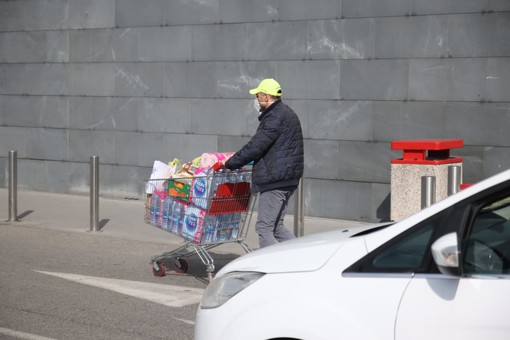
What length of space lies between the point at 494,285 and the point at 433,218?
0.46 m

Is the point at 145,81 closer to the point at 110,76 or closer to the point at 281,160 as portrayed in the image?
the point at 110,76

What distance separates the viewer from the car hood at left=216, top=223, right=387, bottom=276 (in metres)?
4.97

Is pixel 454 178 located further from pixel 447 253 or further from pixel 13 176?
pixel 13 176

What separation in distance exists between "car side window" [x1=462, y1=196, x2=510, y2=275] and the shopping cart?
464cm

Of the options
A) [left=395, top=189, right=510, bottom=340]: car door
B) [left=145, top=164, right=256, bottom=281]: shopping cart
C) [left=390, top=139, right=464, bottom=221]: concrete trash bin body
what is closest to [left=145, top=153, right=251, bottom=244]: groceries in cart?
[left=145, top=164, right=256, bottom=281]: shopping cart

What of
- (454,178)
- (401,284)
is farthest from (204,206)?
(401,284)

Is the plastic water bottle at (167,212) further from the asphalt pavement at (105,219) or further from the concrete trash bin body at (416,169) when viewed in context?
the concrete trash bin body at (416,169)

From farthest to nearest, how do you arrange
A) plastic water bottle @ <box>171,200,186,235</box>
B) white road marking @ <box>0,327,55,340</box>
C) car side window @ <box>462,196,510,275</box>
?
plastic water bottle @ <box>171,200,186,235</box>
white road marking @ <box>0,327,55,340</box>
car side window @ <box>462,196,510,275</box>

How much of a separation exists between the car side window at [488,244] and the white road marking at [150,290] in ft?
14.8

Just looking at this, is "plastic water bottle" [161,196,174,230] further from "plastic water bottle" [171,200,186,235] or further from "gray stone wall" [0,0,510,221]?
"gray stone wall" [0,0,510,221]

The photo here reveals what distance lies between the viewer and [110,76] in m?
16.6

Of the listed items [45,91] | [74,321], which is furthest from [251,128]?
[74,321]

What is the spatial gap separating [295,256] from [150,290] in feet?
14.9

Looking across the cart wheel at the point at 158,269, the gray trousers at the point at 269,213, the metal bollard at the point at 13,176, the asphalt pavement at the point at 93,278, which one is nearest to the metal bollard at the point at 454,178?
the gray trousers at the point at 269,213
